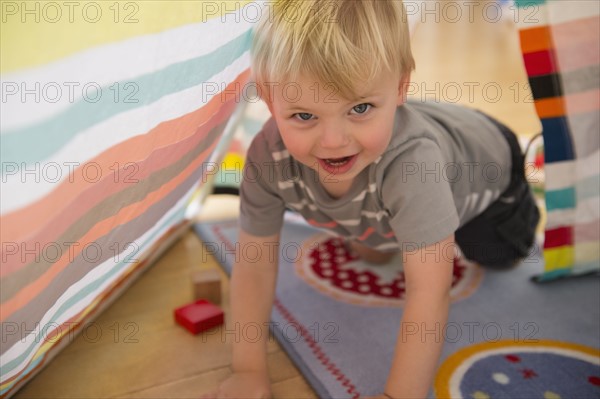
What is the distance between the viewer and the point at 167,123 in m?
0.79

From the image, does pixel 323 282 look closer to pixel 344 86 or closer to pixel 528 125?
pixel 344 86

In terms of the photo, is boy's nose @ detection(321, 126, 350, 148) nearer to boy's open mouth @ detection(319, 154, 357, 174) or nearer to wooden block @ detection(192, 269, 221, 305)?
boy's open mouth @ detection(319, 154, 357, 174)

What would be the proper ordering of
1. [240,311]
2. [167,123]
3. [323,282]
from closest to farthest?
[167,123] → [240,311] → [323,282]

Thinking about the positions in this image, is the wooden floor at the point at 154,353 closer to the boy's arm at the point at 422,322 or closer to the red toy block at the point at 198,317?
the red toy block at the point at 198,317

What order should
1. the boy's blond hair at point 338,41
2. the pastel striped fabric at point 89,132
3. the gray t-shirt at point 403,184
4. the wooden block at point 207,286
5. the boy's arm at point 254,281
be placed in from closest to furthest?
the pastel striped fabric at point 89,132 < the boy's blond hair at point 338,41 < the gray t-shirt at point 403,184 < the boy's arm at point 254,281 < the wooden block at point 207,286

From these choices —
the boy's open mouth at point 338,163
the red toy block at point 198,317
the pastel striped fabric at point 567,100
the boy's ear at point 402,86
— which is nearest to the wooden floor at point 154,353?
the red toy block at point 198,317

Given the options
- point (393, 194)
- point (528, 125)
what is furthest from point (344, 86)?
point (528, 125)

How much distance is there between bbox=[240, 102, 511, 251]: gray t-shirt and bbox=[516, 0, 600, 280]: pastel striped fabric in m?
0.12

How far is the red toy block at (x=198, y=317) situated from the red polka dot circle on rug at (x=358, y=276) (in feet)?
0.68

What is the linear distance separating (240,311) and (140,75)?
0.42m

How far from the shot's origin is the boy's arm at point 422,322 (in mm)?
806

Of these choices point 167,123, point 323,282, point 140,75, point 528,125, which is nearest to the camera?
point 140,75

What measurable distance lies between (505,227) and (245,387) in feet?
1.99

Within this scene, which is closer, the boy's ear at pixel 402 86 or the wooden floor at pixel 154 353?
the boy's ear at pixel 402 86
